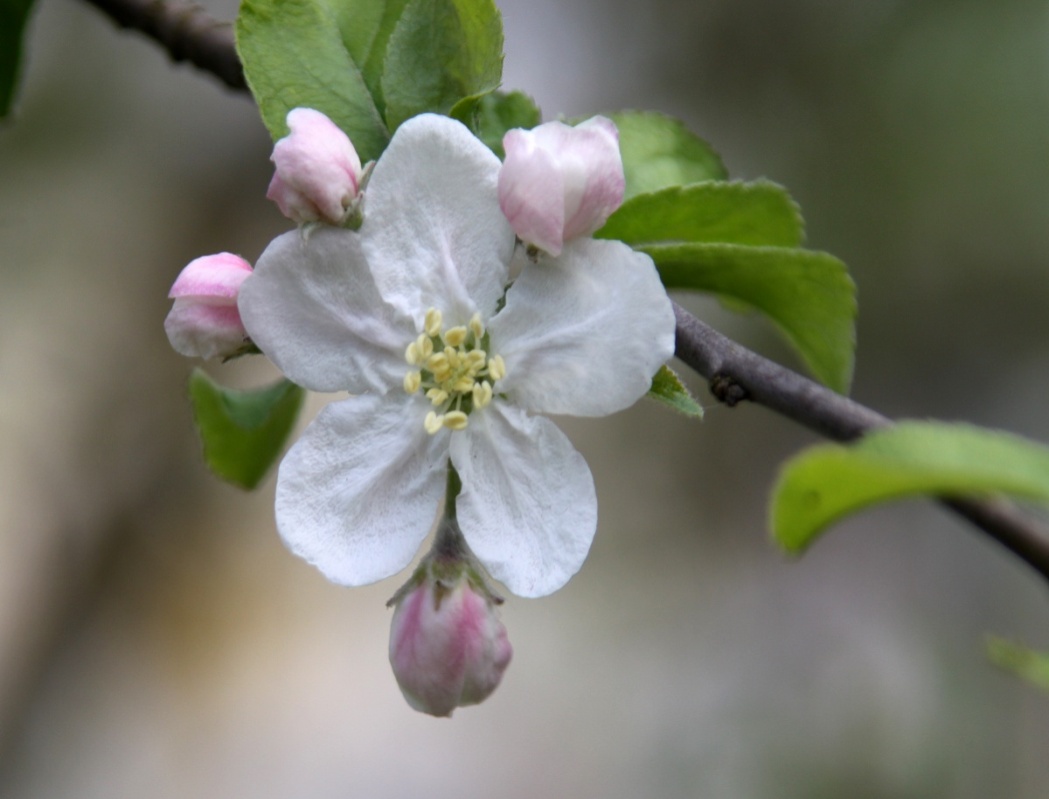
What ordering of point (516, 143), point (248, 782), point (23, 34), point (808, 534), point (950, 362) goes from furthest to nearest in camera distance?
point (950, 362) < point (248, 782) < point (23, 34) < point (516, 143) < point (808, 534)

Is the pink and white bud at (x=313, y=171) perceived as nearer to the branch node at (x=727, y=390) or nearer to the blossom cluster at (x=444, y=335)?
the blossom cluster at (x=444, y=335)

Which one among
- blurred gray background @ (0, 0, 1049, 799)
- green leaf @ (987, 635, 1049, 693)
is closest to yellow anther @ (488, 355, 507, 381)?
green leaf @ (987, 635, 1049, 693)

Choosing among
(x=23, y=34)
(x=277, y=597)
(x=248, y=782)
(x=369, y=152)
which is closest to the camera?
(x=369, y=152)

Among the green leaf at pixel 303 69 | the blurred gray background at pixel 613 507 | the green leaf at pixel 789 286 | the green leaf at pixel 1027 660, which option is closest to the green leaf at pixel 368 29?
the green leaf at pixel 303 69

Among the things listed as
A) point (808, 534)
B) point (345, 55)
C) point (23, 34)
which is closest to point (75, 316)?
point (23, 34)

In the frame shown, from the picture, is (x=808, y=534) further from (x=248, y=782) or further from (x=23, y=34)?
(x=248, y=782)

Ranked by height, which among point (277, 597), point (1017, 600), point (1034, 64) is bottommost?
point (277, 597)

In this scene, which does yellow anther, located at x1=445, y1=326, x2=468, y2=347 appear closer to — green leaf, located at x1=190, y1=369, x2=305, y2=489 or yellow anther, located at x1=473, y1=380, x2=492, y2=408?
yellow anther, located at x1=473, y1=380, x2=492, y2=408
